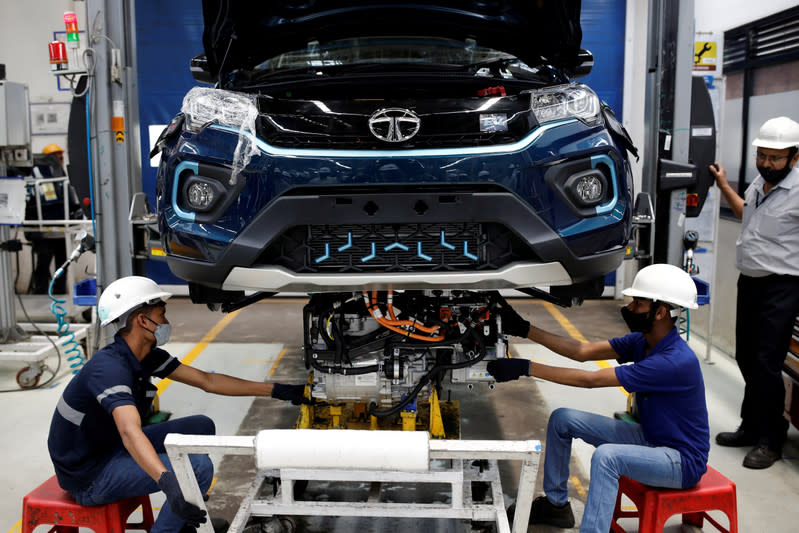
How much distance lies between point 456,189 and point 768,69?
769 centimetres

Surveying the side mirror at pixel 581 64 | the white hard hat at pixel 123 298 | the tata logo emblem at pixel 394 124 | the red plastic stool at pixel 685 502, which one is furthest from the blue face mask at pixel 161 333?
the side mirror at pixel 581 64

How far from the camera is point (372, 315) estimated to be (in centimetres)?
313

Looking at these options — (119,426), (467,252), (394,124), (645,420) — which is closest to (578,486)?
(645,420)

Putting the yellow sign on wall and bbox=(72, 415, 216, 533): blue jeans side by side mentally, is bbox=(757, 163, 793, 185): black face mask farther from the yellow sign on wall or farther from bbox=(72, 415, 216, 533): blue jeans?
bbox=(72, 415, 216, 533): blue jeans

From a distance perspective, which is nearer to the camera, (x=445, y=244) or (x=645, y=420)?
(x=445, y=244)

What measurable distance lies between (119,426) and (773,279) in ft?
11.2

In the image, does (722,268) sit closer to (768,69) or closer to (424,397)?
(768,69)

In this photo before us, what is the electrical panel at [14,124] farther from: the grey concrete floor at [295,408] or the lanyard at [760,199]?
the lanyard at [760,199]

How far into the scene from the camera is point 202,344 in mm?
6430

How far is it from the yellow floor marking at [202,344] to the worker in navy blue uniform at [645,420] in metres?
3.06

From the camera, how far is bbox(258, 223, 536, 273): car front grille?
2.82 m

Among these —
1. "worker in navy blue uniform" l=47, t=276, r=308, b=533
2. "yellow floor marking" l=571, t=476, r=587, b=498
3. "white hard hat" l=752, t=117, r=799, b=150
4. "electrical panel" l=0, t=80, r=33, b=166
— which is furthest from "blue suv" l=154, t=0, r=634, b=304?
"electrical panel" l=0, t=80, r=33, b=166

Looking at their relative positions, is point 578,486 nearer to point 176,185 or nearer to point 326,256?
point 326,256

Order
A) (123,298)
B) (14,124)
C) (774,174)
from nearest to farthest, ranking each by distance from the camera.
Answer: (123,298) < (774,174) < (14,124)
